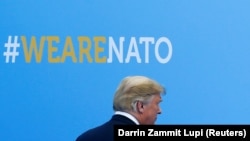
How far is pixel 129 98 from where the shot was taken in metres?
1.52

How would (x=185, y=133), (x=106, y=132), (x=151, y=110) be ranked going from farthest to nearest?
(x=151, y=110) < (x=106, y=132) < (x=185, y=133)

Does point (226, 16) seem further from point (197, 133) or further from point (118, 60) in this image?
point (197, 133)

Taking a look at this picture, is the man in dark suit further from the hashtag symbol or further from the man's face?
the hashtag symbol

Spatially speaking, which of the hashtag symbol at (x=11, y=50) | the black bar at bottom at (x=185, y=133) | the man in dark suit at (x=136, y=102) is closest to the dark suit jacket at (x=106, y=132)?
the man in dark suit at (x=136, y=102)

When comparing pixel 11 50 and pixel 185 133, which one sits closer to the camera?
pixel 185 133

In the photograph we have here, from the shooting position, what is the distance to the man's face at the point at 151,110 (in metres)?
1.53

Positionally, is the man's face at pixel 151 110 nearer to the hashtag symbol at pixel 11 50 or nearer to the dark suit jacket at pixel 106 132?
the dark suit jacket at pixel 106 132

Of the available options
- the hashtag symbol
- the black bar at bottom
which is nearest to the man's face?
the black bar at bottom

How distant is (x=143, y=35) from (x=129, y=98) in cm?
62

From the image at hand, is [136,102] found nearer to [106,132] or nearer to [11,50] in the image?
[106,132]

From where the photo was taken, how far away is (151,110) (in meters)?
1.54

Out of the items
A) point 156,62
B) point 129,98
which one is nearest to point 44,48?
Result: point 156,62

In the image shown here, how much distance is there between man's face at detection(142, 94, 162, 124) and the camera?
1531 mm

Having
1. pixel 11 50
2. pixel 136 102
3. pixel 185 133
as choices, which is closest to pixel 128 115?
pixel 136 102
